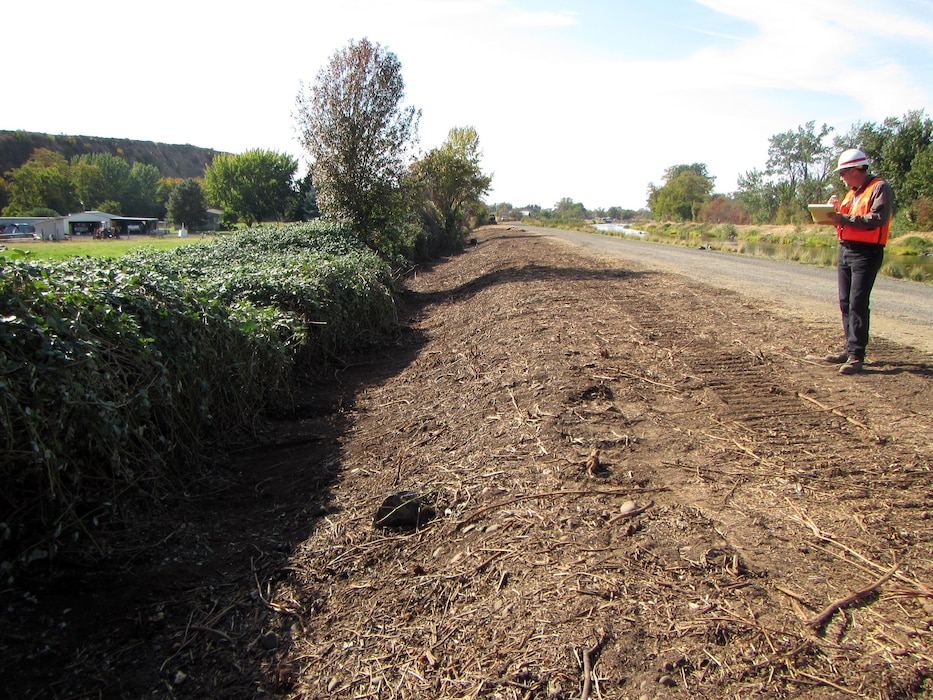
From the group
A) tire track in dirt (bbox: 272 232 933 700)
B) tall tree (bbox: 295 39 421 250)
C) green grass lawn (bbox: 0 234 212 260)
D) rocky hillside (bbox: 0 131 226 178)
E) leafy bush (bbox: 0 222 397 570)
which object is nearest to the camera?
tire track in dirt (bbox: 272 232 933 700)

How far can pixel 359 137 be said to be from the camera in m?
17.5

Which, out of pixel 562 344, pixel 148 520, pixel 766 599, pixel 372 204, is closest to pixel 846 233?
pixel 562 344

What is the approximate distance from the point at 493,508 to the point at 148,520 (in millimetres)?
2201

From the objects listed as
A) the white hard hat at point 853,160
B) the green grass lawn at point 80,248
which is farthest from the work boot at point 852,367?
the green grass lawn at point 80,248

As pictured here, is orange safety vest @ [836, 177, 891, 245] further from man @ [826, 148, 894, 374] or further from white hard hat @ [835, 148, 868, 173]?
white hard hat @ [835, 148, 868, 173]

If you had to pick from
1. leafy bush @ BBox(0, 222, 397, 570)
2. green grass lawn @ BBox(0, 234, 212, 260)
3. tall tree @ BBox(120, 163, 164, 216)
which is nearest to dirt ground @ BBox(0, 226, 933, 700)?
leafy bush @ BBox(0, 222, 397, 570)

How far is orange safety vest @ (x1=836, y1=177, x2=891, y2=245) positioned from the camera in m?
5.30

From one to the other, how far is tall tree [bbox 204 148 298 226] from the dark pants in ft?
278

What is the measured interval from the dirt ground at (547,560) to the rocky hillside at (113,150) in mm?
147912

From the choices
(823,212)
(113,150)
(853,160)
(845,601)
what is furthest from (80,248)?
(113,150)

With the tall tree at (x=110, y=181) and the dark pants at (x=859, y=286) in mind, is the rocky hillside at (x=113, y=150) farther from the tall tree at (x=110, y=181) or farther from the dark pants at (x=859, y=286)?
the dark pants at (x=859, y=286)

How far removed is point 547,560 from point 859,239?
14.8 ft

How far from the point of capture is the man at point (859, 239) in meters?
5.30

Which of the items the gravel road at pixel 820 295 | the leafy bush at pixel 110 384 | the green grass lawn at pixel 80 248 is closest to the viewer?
the leafy bush at pixel 110 384
